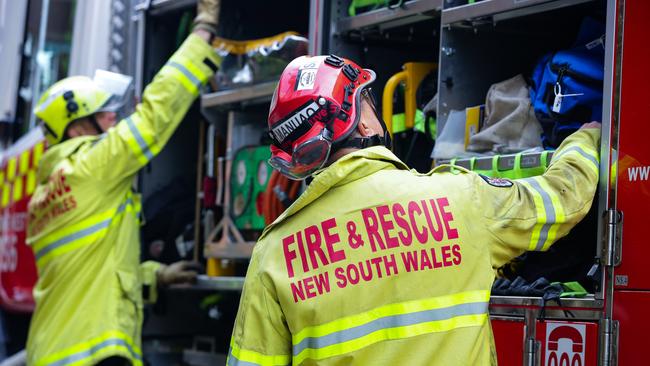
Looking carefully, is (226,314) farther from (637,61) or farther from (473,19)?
(637,61)

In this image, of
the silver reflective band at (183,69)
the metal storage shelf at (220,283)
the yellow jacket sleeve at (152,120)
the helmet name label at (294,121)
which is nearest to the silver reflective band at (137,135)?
the yellow jacket sleeve at (152,120)

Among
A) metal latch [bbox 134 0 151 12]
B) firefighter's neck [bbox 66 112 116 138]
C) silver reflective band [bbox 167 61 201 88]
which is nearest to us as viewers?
silver reflective band [bbox 167 61 201 88]

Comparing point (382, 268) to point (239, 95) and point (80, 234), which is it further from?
point (80, 234)

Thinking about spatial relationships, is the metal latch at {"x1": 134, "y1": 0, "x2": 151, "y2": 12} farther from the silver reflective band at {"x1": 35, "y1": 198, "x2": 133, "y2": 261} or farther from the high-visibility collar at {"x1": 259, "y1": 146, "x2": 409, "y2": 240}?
the high-visibility collar at {"x1": 259, "y1": 146, "x2": 409, "y2": 240}

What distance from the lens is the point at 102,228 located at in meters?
4.77

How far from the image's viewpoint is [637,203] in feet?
9.14

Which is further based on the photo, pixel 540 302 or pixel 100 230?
pixel 100 230

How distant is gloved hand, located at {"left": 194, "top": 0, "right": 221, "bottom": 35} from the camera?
4.80 meters

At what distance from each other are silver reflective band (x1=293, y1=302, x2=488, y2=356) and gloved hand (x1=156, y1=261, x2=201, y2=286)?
8.10 feet

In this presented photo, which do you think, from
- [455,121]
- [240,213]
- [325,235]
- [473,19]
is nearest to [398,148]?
[455,121]

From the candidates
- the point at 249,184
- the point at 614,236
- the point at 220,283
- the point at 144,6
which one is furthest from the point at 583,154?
the point at 144,6

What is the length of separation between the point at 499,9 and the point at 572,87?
0.35 m

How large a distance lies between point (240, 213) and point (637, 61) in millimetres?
2308

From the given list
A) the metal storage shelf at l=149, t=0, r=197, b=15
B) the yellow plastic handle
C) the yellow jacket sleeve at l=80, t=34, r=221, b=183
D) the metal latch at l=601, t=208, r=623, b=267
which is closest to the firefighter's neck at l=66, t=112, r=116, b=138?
the yellow jacket sleeve at l=80, t=34, r=221, b=183
